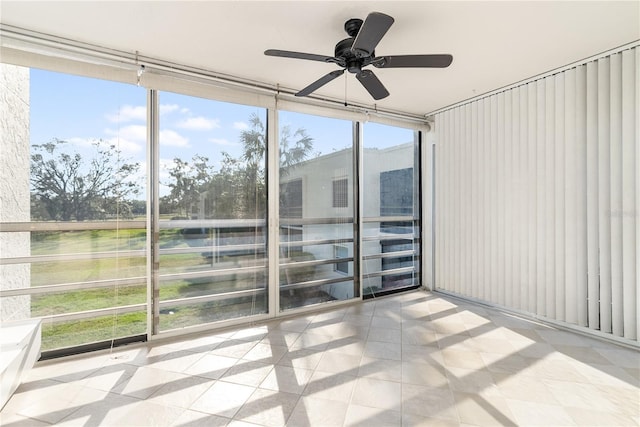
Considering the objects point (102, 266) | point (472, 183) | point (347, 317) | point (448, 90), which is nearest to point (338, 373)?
point (347, 317)

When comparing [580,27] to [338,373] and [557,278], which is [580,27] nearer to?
[557,278]

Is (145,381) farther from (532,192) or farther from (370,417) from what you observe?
(532,192)

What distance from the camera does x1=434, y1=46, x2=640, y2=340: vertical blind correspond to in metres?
2.55

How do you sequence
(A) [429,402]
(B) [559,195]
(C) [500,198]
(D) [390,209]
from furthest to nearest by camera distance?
(D) [390,209] < (C) [500,198] < (B) [559,195] < (A) [429,402]

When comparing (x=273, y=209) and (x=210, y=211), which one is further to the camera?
(x=273, y=209)

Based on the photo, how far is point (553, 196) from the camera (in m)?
2.99

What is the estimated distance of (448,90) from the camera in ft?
11.1

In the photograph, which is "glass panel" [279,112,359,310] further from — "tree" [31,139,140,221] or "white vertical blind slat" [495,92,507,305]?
"white vertical blind slat" [495,92,507,305]

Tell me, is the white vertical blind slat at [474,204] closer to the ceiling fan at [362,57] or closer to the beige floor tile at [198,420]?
the ceiling fan at [362,57]

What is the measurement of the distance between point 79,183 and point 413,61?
274 cm

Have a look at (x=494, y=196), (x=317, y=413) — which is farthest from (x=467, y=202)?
(x=317, y=413)

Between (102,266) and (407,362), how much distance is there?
2673 mm

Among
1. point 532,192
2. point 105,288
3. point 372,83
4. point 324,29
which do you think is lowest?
point 105,288

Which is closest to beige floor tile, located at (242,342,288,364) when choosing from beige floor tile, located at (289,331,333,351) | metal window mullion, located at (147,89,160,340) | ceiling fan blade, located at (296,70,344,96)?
beige floor tile, located at (289,331,333,351)
